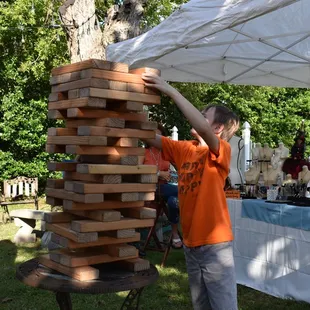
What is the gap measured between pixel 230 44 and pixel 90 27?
3.30m

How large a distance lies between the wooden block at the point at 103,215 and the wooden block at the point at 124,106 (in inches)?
20.6

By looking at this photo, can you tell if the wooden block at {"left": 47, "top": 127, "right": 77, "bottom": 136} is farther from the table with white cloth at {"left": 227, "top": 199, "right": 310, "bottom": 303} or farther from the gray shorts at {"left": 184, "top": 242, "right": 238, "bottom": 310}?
the table with white cloth at {"left": 227, "top": 199, "right": 310, "bottom": 303}

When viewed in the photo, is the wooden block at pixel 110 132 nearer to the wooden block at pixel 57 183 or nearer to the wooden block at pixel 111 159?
the wooden block at pixel 111 159

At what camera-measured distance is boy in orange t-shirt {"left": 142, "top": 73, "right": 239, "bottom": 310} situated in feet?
8.18

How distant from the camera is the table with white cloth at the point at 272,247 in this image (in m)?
4.20

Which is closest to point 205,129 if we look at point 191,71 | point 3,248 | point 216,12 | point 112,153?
point 112,153

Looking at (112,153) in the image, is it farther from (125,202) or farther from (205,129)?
(205,129)

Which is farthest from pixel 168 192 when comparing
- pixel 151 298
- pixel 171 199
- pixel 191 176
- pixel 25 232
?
pixel 191 176

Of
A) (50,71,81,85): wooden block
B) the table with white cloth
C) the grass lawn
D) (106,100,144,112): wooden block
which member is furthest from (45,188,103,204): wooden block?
the table with white cloth

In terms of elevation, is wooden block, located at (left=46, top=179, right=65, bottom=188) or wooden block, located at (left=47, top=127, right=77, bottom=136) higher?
wooden block, located at (left=47, top=127, right=77, bottom=136)

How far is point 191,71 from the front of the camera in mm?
6848

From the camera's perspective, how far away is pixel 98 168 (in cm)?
235

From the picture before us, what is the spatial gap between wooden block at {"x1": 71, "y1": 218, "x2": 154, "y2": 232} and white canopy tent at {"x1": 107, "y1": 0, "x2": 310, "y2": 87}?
6.77ft

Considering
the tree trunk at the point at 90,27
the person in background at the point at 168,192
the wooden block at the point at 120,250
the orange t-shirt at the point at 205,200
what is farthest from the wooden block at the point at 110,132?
the tree trunk at the point at 90,27
